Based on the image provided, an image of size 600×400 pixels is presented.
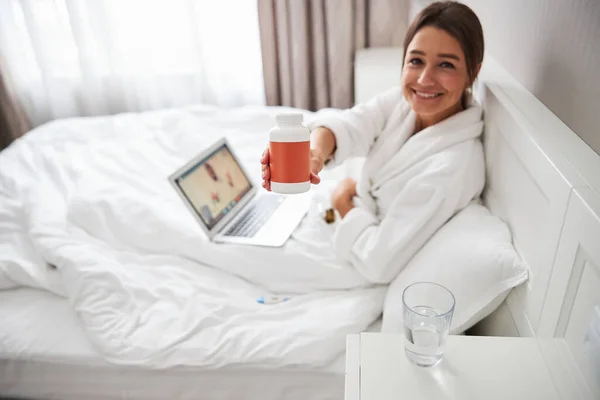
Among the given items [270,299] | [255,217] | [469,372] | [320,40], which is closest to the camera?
[469,372]

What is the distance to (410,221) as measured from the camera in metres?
1.16

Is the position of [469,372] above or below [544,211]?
below

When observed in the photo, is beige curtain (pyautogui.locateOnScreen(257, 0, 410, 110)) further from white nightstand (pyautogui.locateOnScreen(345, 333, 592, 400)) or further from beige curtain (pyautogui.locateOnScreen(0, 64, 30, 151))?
white nightstand (pyautogui.locateOnScreen(345, 333, 592, 400))

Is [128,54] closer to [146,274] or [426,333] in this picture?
[146,274]

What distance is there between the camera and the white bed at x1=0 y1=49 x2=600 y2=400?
71 centimetres

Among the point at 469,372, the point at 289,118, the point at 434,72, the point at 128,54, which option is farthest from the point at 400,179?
the point at 128,54

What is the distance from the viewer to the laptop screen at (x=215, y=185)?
4.68 ft

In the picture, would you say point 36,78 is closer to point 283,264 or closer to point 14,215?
point 14,215

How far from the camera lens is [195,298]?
1.24 meters

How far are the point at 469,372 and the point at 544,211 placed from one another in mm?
319

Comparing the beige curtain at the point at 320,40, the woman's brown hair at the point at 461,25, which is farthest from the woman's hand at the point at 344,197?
the beige curtain at the point at 320,40

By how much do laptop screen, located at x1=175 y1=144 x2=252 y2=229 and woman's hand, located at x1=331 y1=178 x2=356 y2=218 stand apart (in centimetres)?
34

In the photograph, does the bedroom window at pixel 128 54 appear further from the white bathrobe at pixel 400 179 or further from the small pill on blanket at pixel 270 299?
the small pill on blanket at pixel 270 299

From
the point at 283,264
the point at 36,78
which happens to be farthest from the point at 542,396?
the point at 36,78
